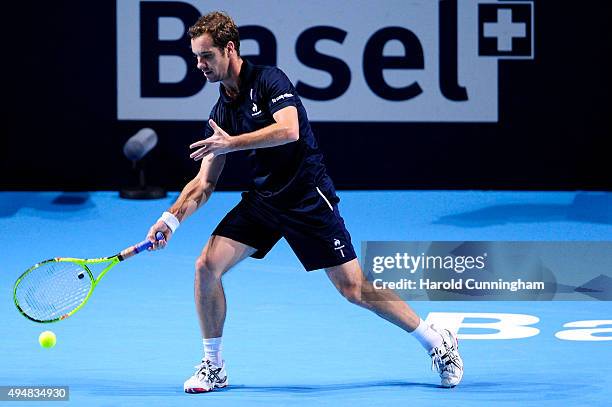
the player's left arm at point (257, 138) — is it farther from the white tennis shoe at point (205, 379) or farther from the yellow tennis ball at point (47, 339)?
the yellow tennis ball at point (47, 339)

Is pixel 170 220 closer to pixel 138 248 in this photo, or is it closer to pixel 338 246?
pixel 138 248

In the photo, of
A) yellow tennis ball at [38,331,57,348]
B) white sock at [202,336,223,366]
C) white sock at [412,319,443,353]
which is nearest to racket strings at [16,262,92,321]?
yellow tennis ball at [38,331,57,348]

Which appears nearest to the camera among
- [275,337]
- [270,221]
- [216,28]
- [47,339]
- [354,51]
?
[216,28]

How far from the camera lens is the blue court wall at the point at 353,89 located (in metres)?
12.6

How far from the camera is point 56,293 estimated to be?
21.2 feet

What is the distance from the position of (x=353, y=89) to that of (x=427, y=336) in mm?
6383

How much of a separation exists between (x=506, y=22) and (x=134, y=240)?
434 centimetres

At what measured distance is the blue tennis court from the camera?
648 cm

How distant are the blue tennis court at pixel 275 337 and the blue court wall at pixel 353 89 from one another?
54.2 inches

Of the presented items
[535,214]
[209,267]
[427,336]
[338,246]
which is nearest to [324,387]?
[427,336]

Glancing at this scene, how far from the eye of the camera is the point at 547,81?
12.8 m

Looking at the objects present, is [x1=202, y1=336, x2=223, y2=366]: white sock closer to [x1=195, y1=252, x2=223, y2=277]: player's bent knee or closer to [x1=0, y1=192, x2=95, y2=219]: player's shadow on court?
[x1=195, y1=252, x2=223, y2=277]: player's bent knee

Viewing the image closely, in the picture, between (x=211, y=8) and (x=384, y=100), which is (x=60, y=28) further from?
(x=384, y=100)

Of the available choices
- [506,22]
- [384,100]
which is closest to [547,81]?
[506,22]
